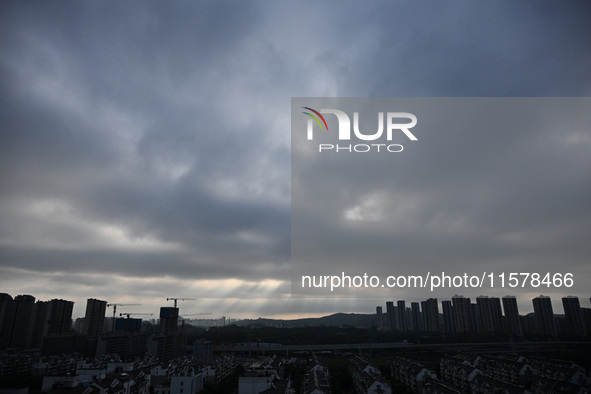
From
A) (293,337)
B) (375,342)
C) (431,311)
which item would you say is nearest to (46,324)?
(293,337)

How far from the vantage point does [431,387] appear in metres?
7.60

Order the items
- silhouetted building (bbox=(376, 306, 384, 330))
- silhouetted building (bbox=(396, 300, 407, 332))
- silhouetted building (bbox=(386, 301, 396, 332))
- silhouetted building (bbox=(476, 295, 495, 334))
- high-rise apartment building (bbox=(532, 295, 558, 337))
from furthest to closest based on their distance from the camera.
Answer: silhouetted building (bbox=(376, 306, 384, 330)), silhouetted building (bbox=(386, 301, 396, 332)), silhouetted building (bbox=(396, 300, 407, 332)), silhouetted building (bbox=(476, 295, 495, 334)), high-rise apartment building (bbox=(532, 295, 558, 337))

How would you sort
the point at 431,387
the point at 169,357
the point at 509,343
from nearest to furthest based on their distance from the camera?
the point at 431,387
the point at 509,343
the point at 169,357

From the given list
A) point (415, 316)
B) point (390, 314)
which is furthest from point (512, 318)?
point (390, 314)

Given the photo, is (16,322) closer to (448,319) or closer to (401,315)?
(401,315)

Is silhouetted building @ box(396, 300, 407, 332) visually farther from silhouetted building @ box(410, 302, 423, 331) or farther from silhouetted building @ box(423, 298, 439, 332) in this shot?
silhouetted building @ box(423, 298, 439, 332)

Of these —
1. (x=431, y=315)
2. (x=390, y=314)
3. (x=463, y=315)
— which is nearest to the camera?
(x=463, y=315)

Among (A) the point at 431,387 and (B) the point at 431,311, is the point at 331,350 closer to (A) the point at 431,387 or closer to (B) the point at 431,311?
(B) the point at 431,311

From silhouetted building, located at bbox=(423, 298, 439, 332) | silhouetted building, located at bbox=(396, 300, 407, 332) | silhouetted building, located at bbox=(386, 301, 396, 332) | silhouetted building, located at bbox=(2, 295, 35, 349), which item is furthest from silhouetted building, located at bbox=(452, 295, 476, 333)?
silhouetted building, located at bbox=(2, 295, 35, 349)

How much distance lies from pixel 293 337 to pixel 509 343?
13.5 metres

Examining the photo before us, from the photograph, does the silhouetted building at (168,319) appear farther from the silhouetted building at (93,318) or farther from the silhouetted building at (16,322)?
the silhouetted building at (16,322)

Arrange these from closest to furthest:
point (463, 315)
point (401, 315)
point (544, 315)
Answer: point (544, 315), point (463, 315), point (401, 315)

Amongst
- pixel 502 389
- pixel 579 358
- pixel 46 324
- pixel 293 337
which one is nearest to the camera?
pixel 502 389

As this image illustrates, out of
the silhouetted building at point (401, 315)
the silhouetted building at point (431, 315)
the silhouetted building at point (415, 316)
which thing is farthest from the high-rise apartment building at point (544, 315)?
the silhouetted building at point (401, 315)
